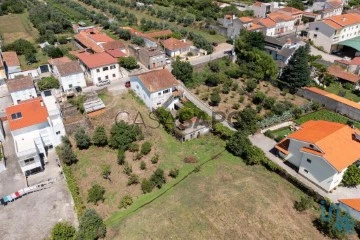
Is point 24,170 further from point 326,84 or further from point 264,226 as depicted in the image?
point 326,84

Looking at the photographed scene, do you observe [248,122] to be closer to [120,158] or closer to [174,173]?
[174,173]

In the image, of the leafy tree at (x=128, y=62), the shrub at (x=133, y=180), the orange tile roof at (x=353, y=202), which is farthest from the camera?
the leafy tree at (x=128, y=62)

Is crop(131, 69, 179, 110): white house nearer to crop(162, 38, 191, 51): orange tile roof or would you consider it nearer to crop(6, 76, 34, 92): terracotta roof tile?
crop(162, 38, 191, 51): orange tile roof

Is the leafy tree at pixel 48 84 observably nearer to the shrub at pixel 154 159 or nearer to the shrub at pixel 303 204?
the shrub at pixel 154 159

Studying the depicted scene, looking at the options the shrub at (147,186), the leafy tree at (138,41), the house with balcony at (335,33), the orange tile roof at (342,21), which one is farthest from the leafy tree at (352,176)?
the leafy tree at (138,41)

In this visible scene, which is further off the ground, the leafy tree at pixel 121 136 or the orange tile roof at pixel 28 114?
the orange tile roof at pixel 28 114

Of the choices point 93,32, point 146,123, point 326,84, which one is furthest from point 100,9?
point 326,84
